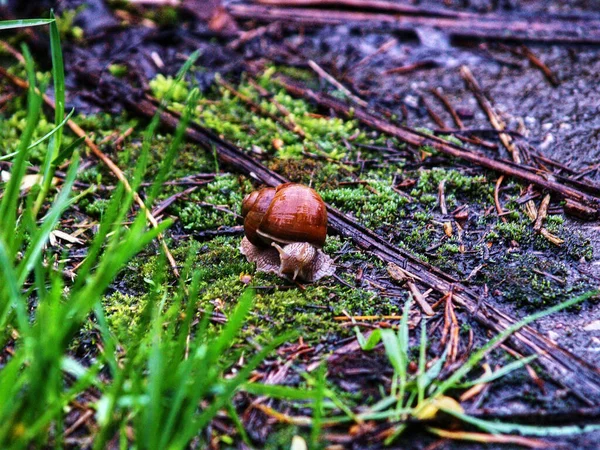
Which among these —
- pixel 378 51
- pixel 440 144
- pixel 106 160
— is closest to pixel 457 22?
pixel 378 51

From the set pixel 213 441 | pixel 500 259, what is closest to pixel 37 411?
pixel 213 441

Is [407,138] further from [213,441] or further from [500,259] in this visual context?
[213,441]

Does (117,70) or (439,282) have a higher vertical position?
(117,70)

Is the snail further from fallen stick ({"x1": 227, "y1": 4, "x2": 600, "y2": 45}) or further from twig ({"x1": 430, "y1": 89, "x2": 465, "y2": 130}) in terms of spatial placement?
fallen stick ({"x1": 227, "y1": 4, "x2": 600, "y2": 45})

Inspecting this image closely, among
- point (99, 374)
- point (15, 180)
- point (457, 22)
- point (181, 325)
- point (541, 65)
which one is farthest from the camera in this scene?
point (457, 22)

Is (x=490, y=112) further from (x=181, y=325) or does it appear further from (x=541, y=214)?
(x=181, y=325)

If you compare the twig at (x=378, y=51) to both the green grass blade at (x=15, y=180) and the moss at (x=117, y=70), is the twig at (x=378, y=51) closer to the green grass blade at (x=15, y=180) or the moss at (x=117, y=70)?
the moss at (x=117, y=70)

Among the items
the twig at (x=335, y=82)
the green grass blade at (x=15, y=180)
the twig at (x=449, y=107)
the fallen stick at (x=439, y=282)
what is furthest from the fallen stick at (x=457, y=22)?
the green grass blade at (x=15, y=180)

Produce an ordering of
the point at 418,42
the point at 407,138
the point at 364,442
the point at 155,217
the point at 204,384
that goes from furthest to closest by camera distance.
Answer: the point at 418,42 → the point at 407,138 → the point at 155,217 → the point at 364,442 → the point at 204,384
